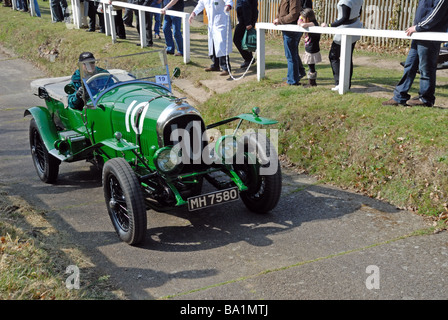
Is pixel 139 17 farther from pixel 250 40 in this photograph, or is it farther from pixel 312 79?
pixel 312 79

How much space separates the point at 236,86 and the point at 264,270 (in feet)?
19.7

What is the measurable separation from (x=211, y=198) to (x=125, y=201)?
0.95m

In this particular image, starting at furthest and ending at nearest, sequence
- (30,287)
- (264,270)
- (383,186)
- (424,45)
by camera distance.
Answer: (424,45), (383,186), (264,270), (30,287)

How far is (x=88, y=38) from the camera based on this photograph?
16234 millimetres

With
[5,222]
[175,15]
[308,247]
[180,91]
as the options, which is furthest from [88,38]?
[308,247]

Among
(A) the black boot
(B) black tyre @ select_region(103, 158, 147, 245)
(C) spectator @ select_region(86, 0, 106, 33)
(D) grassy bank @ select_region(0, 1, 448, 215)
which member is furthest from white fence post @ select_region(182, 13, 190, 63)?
(B) black tyre @ select_region(103, 158, 147, 245)

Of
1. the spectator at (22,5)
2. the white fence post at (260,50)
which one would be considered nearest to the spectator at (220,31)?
the white fence post at (260,50)

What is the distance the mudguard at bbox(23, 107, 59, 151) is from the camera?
7.74 metres

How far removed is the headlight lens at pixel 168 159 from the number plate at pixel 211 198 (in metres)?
0.49

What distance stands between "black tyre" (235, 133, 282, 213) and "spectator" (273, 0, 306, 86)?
371 centimetres

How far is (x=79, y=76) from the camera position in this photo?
25.2ft

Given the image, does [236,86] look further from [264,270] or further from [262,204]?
[264,270]

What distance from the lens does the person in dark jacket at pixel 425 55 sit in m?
7.25

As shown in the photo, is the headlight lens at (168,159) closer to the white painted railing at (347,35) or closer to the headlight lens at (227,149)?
the headlight lens at (227,149)
